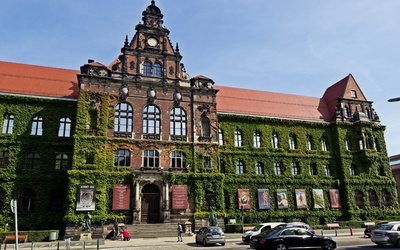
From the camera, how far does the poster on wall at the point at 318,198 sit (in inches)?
1604

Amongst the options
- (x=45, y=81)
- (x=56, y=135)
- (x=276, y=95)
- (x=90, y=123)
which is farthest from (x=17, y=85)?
(x=276, y=95)

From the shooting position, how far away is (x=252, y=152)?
1596 inches

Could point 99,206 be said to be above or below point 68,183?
below

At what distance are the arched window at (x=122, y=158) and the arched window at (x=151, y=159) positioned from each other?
1656mm

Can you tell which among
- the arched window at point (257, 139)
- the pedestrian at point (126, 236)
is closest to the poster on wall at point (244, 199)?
the arched window at point (257, 139)

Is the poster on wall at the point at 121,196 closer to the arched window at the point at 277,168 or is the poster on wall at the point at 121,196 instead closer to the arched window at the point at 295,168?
the arched window at the point at 277,168

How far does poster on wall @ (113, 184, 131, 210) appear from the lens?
31609 millimetres

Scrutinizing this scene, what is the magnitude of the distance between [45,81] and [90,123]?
885 cm

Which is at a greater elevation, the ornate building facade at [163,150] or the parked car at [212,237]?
the ornate building facade at [163,150]

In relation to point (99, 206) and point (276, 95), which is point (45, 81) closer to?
point (99, 206)

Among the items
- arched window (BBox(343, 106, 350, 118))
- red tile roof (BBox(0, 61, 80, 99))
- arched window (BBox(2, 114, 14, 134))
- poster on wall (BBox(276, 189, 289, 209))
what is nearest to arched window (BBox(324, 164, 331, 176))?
poster on wall (BBox(276, 189, 289, 209))

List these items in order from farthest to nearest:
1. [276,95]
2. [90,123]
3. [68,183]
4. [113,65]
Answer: [276,95], [113,65], [90,123], [68,183]

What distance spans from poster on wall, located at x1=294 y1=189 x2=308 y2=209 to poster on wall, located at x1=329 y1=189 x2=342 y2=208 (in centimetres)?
385

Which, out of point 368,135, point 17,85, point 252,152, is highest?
point 17,85
